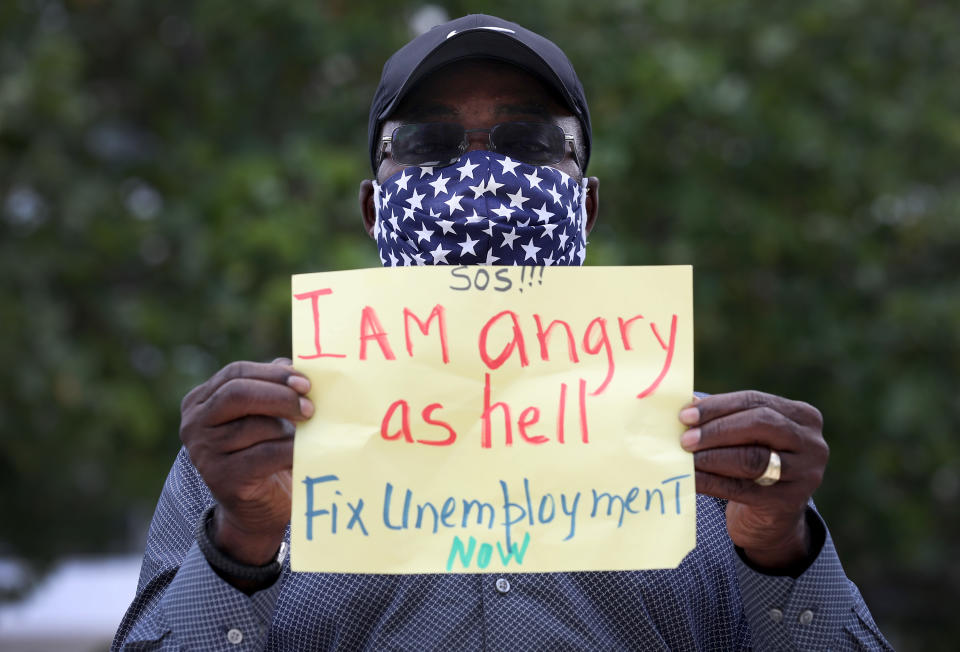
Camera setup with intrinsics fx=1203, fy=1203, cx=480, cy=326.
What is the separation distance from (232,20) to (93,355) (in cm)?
203

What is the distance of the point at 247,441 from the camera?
193 centimetres

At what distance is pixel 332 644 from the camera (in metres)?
2.31

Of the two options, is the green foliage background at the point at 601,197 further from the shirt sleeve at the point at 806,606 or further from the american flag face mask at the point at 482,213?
the shirt sleeve at the point at 806,606

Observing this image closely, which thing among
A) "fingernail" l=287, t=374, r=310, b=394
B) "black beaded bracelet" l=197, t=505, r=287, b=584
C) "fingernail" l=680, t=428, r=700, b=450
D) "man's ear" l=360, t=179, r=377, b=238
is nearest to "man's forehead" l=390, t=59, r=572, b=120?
"man's ear" l=360, t=179, r=377, b=238

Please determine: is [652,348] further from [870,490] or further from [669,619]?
[870,490]

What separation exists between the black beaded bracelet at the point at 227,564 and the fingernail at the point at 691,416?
28.8 inches

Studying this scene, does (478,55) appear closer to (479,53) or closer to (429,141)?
(479,53)

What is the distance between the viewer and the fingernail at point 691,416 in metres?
1.99

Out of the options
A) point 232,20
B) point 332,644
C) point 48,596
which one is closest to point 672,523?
point 332,644

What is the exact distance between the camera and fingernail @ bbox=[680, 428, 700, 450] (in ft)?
6.49

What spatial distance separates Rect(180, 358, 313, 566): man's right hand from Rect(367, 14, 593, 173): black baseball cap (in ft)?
2.58

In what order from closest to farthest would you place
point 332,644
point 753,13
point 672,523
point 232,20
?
1. point 672,523
2. point 332,644
3. point 232,20
4. point 753,13

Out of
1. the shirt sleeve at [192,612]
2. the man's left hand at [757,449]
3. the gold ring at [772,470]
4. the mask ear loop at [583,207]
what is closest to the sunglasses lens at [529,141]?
the mask ear loop at [583,207]

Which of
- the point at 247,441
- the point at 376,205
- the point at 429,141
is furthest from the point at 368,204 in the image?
the point at 247,441
